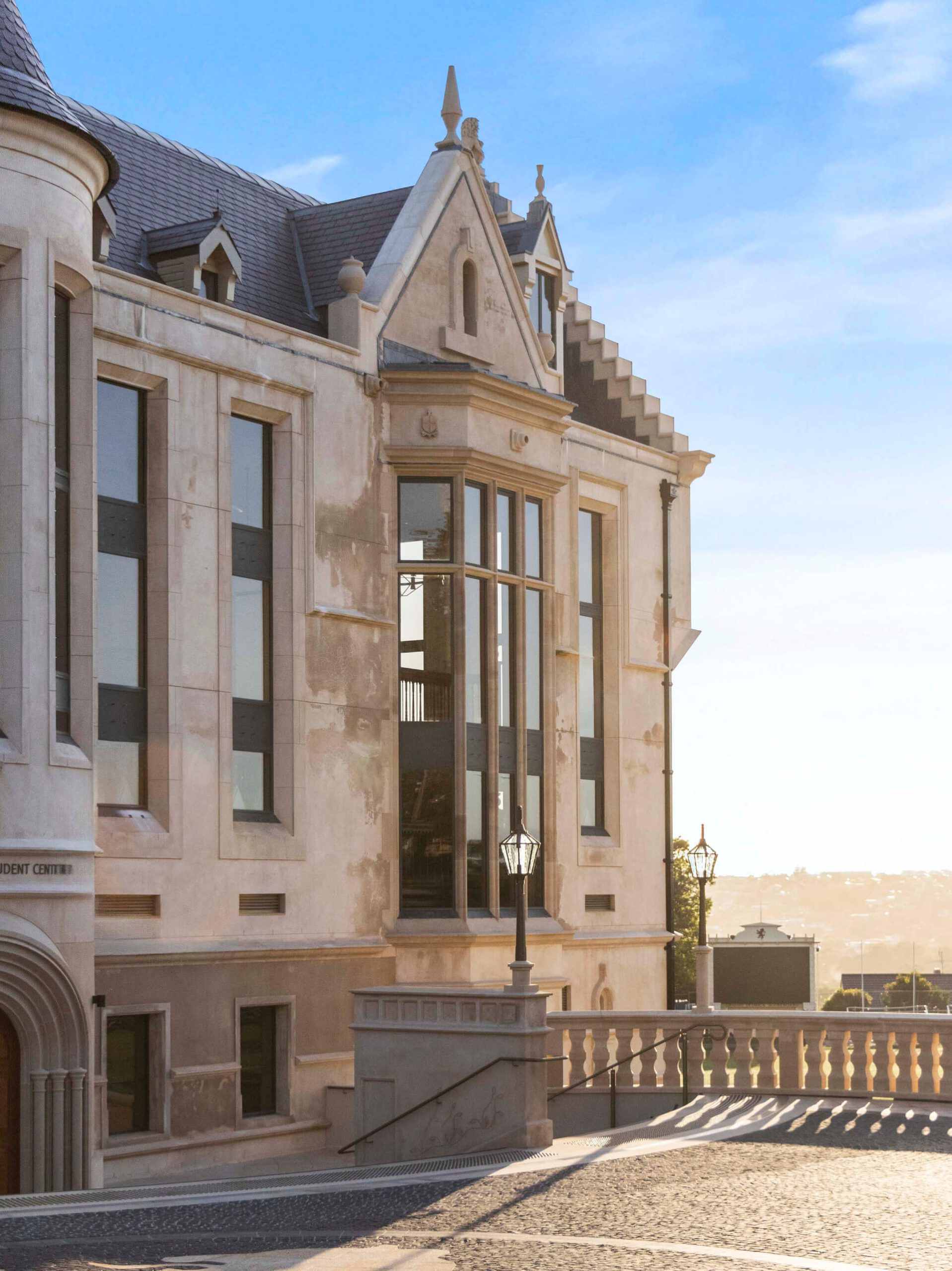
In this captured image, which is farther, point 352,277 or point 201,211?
point 201,211

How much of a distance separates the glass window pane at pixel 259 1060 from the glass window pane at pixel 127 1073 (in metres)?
1.95

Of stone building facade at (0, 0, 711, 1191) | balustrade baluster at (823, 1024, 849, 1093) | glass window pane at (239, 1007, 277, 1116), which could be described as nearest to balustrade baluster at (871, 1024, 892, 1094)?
balustrade baluster at (823, 1024, 849, 1093)

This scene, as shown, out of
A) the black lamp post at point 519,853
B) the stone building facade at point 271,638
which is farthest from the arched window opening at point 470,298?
the black lamp post at point 519,853

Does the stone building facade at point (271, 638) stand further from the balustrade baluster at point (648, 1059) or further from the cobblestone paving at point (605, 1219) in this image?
the cobblestone paving at point (605, 1219)

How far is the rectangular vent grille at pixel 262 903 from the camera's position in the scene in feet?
87.6

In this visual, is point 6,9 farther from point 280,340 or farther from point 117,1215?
point 117,1215

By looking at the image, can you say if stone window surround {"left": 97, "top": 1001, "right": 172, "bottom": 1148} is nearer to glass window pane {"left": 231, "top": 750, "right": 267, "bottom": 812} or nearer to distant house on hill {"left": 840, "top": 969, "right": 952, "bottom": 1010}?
glass window pane {"left": 231, "top": 750, "right": 267, "bottom": 812}

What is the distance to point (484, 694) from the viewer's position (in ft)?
99.6

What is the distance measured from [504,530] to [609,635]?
5.17m

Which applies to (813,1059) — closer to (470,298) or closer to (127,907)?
(127,907)

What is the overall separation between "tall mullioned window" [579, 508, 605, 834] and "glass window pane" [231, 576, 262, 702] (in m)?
8.52

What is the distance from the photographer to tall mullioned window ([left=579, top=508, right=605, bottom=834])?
3478 centimetres

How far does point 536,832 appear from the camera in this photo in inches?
1259

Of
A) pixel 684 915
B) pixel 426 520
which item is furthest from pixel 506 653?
pixel 684 915
